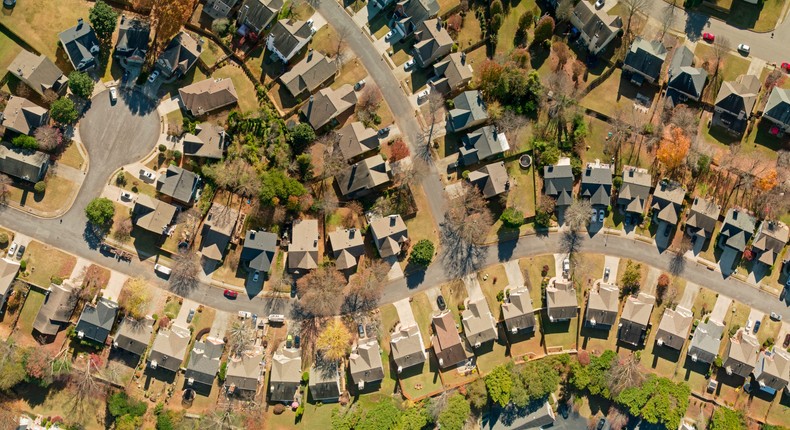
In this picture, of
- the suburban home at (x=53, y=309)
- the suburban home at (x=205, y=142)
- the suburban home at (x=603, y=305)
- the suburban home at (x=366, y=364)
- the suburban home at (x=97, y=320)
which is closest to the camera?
the suburban home at (x=53, y=309)

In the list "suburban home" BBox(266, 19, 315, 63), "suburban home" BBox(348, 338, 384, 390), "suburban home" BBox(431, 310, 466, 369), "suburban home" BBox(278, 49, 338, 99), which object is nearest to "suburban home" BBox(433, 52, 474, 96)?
"suburban home" BBox(278, 49, 338, 99)

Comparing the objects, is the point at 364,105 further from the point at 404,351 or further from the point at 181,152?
the point at 404,351

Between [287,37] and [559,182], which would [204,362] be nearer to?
[287,37]

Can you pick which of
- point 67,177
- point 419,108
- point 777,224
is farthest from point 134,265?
point 777,224

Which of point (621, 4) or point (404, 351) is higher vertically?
point (621, 4)

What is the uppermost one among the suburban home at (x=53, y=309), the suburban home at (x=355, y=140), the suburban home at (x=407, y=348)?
the suburban home at (x=355, y=140)

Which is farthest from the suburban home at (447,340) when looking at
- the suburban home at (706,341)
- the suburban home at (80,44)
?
the suburban home at (80,44)

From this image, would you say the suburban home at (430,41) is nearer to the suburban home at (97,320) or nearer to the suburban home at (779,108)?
the suburban home at (779,108)
